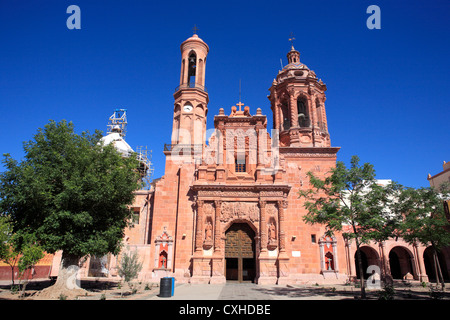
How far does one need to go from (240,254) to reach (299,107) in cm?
1994

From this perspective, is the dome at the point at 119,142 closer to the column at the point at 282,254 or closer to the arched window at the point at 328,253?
the column at the point at 282,254

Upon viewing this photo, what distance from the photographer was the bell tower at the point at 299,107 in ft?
109

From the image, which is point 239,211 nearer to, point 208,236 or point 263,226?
point 263,226

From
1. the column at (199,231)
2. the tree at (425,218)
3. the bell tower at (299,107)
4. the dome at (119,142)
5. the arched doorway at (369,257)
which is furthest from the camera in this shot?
the dome at (119,142)

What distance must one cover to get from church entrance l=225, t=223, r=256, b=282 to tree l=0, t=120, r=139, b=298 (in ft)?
37.5

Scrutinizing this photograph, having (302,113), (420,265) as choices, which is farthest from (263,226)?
(420,265)

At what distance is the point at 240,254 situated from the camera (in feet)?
91.8

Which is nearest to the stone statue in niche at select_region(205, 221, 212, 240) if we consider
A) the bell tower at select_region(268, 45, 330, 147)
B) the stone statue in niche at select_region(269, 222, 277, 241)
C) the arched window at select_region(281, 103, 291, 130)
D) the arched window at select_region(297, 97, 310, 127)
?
the stone statue in niche at select_region(269, 222, 277, 241)

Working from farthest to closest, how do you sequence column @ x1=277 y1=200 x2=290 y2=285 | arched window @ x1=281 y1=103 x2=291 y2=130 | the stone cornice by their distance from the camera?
1. arched window @ x1=281 y1=103 x2=291 y2=130
2. the stone cornice
3. column @ x1=277 y1=200 x2=290 y2=285

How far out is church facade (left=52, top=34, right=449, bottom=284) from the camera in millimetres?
27031

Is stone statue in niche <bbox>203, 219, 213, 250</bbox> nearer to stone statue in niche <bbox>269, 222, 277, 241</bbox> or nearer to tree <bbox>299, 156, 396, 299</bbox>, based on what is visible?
stone statue in niche <bbox>269, 222, 277, 241</bbox>

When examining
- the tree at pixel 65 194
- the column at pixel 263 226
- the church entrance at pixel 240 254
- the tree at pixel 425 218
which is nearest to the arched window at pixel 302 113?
the column at pixel 263 226

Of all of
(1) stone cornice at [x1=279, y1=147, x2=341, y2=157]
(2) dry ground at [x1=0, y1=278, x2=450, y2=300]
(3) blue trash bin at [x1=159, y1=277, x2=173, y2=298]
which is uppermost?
(1) stone cornice at [x1=279, y1=147, x2=341, y2=157]

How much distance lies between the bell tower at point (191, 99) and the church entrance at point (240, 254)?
9939 millimetres
